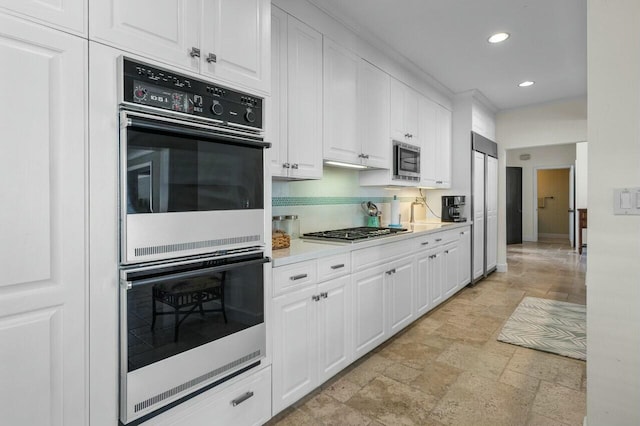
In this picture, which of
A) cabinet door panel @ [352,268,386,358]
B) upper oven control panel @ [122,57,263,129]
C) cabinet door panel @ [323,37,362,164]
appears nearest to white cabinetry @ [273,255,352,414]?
cabinet door panel @ [352,268,386,358]

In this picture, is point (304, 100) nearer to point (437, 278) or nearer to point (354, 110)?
point (354, 110)

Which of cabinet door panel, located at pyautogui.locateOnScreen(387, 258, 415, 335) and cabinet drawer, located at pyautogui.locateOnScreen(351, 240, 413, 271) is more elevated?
cabinet drawer, located at pyautogui.locateOnScreen(351, 240, 413, 271)

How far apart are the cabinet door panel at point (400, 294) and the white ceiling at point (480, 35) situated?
2.00 m

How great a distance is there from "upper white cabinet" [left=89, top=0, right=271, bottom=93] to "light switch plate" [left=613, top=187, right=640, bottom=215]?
1693 mm

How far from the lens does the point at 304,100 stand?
2344 millimetres

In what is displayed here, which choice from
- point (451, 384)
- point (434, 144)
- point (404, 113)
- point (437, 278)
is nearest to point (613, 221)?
point (451, 384)

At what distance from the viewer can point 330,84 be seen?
2.57m

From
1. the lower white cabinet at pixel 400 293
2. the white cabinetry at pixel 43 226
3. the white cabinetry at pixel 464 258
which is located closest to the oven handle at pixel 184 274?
the white cabinetry at pixel 43 226

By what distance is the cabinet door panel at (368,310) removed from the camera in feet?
7.88

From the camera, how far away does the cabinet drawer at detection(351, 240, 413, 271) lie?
2.39 metres

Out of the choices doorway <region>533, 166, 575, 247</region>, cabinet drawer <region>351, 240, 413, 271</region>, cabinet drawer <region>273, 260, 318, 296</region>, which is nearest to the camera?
cabinet drawer <region>273, 260, 318, 296</region>

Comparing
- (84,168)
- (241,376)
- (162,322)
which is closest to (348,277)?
(241,376)

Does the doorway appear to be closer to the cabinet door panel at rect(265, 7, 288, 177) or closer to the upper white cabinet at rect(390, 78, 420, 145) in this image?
the upper white cabinet at rect(390, 78, 420, 145)

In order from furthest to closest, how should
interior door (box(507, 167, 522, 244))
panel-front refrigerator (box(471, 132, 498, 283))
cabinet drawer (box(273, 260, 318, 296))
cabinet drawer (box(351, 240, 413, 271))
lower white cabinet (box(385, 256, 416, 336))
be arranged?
interior door (box(507, 167, 522, 244))
panel-front refrigerator (box(471, 132, 498, 283))
lower white cabinet (box(385, 256, 416, 336))
cabinet drawer (box(351, 240, 413, 271))
cabinet drawer (box(273, 260, 318, 296))
